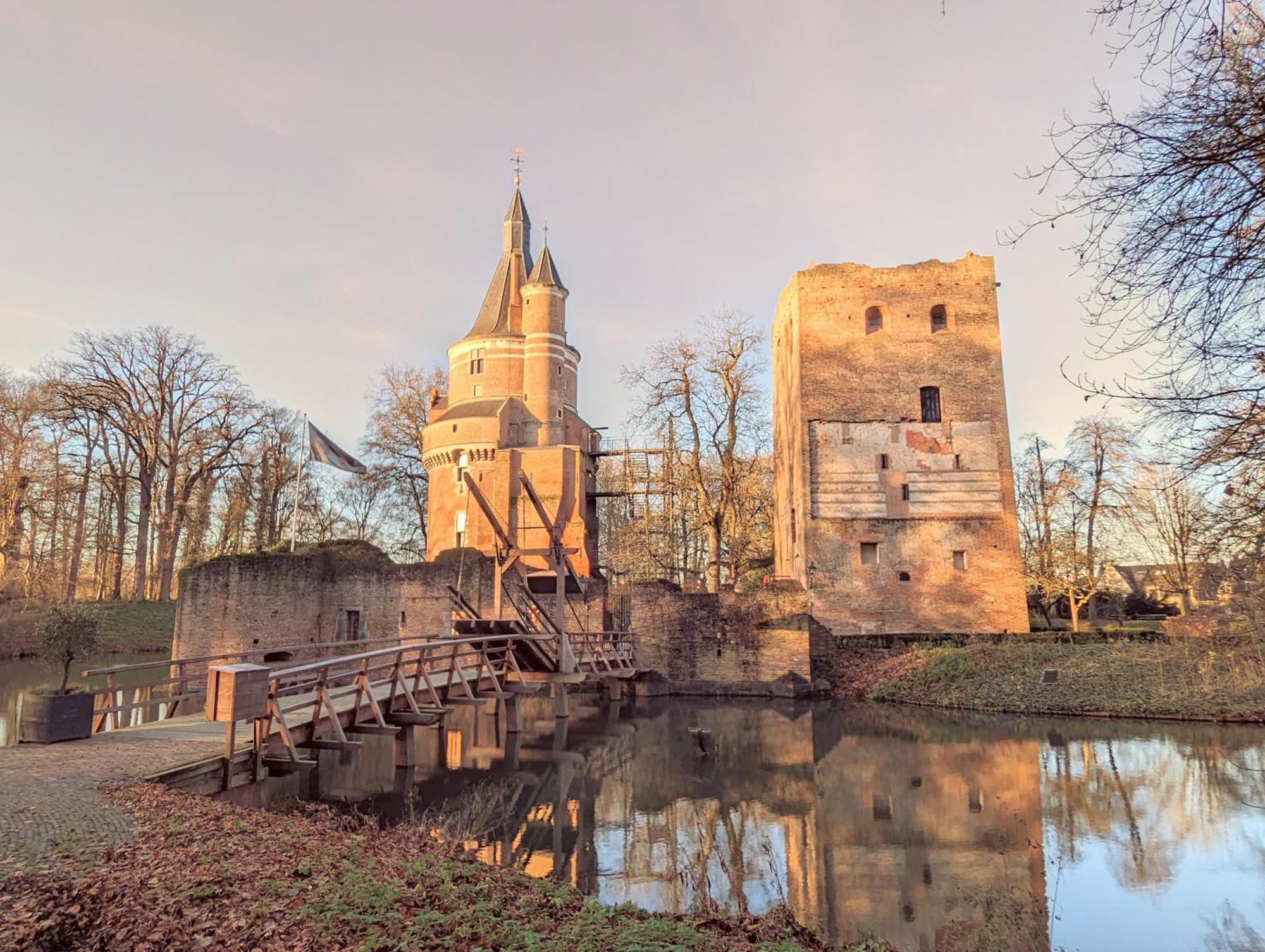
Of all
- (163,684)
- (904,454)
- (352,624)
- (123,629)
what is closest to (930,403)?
(904,454)

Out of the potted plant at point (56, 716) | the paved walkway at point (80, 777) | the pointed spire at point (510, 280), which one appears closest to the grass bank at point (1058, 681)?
the paved walkway at point (80, 777)

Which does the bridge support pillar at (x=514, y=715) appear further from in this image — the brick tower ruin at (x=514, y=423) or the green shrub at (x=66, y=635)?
the brick tower ruin at (x=514, y=423)

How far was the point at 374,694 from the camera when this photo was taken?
1211 centimetres

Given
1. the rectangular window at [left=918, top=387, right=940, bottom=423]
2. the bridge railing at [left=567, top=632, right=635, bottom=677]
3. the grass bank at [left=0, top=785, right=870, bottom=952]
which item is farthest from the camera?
the rectangular window at [left=918, top=387, right=940, bottom=423]

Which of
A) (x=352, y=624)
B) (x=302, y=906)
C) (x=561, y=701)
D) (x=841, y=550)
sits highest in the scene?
(x=841, y=550)

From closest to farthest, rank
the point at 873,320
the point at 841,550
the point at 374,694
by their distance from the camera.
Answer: the point at 374,694
the point at 841,550
the point at 873,320

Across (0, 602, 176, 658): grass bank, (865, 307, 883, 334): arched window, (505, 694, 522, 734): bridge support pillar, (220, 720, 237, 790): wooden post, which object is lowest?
(505, 694, 522, 734): bridge support pillar

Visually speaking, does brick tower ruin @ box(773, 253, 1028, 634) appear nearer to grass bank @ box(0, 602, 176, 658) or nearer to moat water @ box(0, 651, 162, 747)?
moat water @ box(0, 651, 162, 747)

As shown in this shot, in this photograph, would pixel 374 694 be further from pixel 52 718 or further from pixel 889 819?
pixel 889 819

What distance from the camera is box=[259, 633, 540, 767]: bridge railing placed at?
8.98 metres

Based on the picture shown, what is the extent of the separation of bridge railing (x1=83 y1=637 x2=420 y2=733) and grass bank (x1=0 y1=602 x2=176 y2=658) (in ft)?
19.3

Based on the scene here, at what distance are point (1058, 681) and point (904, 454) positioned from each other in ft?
28.8

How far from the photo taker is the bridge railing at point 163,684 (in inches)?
358

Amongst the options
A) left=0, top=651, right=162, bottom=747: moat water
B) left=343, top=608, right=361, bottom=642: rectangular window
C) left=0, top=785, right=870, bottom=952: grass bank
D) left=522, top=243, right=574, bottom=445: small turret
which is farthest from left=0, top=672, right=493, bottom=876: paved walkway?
left=522, top=243, right=574, bottom=445: small turret
